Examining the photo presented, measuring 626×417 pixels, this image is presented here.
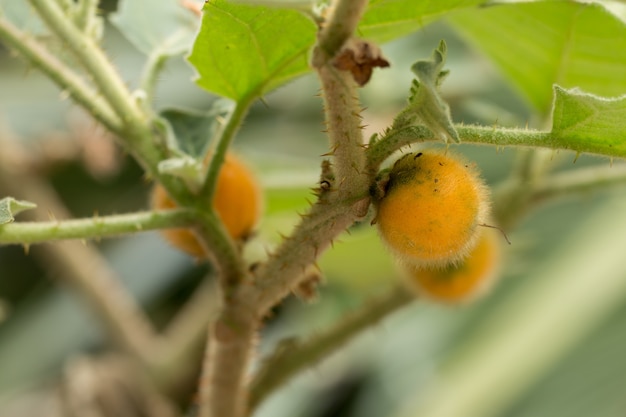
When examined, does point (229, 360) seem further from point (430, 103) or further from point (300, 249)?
point (430, 103)

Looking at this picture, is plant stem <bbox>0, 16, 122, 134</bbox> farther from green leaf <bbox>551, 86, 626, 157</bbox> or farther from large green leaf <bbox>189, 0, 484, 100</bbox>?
green leaf <bbox>551, 86, 626, 157</bbox>

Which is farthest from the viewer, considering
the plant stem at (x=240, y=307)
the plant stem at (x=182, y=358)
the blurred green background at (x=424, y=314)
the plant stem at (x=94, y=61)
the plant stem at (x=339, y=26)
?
the blurred green background at (x=424, y=314)

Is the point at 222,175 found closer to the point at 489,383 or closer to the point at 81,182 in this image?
the point at 489,383

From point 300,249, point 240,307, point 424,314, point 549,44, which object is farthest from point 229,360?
point 424,314

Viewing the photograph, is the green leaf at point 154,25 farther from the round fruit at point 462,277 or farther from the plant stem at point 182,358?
the plant stem at point 182,358

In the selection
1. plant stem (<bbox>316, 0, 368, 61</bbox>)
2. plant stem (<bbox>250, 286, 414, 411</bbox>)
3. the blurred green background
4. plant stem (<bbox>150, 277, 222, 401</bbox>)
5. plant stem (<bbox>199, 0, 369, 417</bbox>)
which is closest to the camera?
plant stem (<bbox>316, 0, 368, 61</bbox>)

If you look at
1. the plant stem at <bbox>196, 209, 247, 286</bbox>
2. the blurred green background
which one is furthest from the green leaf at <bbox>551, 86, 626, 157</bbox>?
the blurred green background

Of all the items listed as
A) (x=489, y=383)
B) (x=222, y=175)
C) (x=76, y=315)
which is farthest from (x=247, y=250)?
(x=76, y=315)

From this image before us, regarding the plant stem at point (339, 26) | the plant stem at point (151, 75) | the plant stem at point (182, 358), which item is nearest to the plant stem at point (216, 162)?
the plant stem at point (151, 75)
